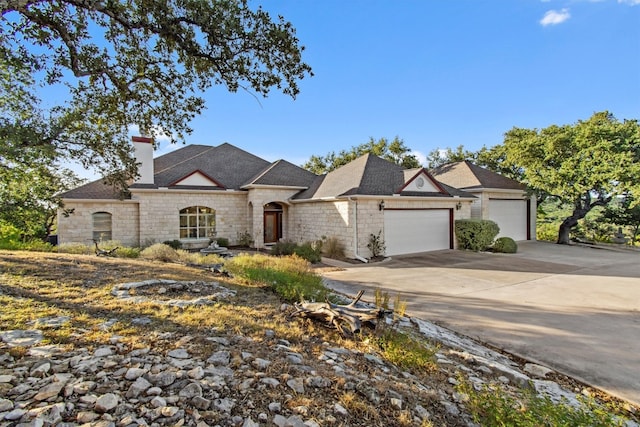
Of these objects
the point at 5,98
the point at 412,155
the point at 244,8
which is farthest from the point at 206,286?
the point at 412,155

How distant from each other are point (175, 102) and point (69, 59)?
207 cm

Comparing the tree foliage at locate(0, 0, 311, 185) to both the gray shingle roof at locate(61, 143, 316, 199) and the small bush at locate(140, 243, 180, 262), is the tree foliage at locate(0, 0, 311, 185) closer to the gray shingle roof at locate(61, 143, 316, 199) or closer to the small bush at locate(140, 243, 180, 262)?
the small bush at locate(140, 243, 180, 262)

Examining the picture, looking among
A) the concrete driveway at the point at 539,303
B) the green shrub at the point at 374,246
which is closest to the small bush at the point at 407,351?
the concrete driveway at the point at 539,303

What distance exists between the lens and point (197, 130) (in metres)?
7.59

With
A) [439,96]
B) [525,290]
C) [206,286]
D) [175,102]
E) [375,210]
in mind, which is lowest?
[525,290]

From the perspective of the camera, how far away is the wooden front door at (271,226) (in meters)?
17.4

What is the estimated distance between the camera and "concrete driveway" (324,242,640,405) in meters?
4.22

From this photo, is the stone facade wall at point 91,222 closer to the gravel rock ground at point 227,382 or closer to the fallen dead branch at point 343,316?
the gravel rock ground at point 227,382

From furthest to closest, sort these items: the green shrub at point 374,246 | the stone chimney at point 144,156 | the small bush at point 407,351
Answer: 1. the stone chimney at point 144,156
2. the green shrub at point 374,246
3. the small bush at point 407,351

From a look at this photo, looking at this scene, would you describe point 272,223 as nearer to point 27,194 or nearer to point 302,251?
point 302,251

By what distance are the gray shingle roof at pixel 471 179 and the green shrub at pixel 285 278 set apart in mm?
13237

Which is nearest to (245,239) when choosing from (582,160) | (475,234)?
(475,234)

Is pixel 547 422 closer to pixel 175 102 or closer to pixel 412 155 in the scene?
pixel 175 102

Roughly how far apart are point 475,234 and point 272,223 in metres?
10.8
